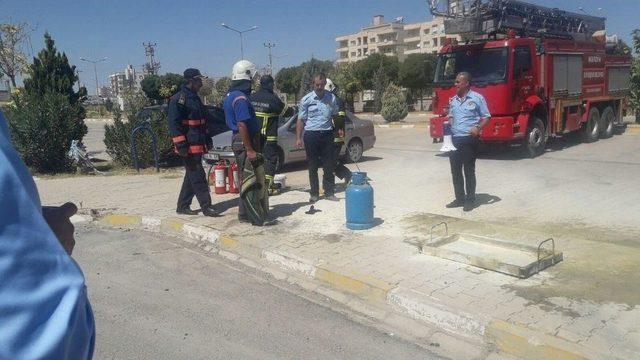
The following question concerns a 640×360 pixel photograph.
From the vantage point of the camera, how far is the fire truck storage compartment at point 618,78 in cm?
1666

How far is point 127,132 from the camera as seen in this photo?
13.1 m

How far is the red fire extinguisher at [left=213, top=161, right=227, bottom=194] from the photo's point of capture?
941 cm

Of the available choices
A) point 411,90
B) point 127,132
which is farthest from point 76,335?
point 411,90

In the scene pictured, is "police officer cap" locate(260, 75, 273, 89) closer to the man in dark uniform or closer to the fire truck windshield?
the man in dark uniform

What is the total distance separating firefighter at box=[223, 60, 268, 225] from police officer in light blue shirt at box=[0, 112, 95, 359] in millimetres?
5873

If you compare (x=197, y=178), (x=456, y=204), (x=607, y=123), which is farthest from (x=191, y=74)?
(x=607, y=123)

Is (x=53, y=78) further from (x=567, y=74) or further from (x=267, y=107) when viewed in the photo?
(x=567, y=74)

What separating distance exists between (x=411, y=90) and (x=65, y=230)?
173ft

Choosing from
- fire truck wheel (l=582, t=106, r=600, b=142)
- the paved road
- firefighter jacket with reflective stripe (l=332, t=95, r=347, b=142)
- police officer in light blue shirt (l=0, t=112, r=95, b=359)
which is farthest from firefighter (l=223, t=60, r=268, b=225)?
fire truck wheel (l=582, t=106, r=600, b=142)

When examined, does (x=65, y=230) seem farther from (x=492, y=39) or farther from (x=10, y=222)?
(x=492, y=39)

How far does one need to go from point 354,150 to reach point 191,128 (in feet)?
21.3

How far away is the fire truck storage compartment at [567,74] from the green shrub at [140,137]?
9.68 meters

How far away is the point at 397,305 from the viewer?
471cm

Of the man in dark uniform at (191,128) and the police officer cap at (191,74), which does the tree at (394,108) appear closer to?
the man in dark uniform at (191,128)
